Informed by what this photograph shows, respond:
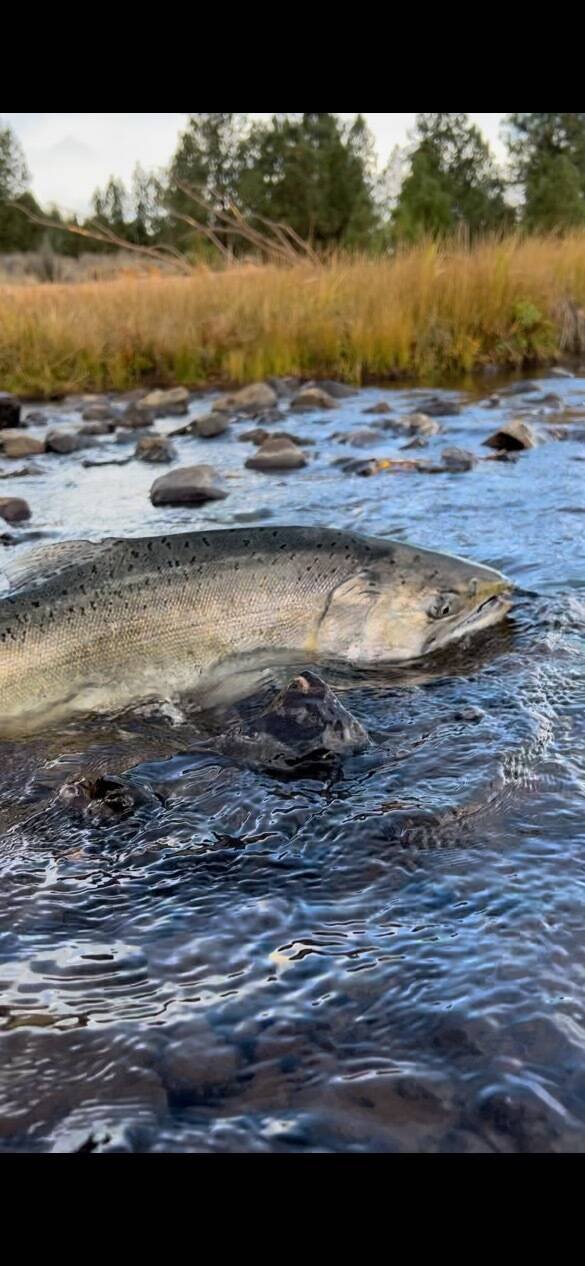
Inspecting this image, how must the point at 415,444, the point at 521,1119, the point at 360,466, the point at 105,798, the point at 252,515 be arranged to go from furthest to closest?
the point at 415,444, the point at 360,466, the point at 252,515, the point at 105,798, the point at 521,1119

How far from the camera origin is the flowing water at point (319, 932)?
182 cm

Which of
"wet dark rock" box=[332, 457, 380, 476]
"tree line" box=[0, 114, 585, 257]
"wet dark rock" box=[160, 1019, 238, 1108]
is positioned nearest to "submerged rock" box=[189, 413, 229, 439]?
"wet dark rock" box=[332, 457, 380, 476]

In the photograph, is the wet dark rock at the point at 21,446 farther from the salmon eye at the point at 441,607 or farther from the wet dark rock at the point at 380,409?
the salmon eye at the point at 441,607

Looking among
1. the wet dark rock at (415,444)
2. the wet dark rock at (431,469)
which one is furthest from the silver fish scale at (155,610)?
the wet dark rock at (415,444)

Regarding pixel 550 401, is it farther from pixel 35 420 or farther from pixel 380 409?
pixel 35 420

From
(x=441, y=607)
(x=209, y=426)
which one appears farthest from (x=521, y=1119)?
(x=209, y=426)

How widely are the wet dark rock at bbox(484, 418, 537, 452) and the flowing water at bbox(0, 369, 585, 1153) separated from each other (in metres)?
4.62

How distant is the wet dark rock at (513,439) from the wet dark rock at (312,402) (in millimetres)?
3392

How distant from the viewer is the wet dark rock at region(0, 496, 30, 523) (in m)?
6.89

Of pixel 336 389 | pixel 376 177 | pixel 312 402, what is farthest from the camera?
pixel 376 177

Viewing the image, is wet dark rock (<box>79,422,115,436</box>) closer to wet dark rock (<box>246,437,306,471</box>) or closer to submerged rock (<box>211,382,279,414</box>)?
submerged rock (<box>211,382,279,414</box>)

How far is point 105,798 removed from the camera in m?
2.96

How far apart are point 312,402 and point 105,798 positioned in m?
9.29

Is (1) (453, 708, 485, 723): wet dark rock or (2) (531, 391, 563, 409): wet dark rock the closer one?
(1) (453, 708, 485, 723): wet dark rock
